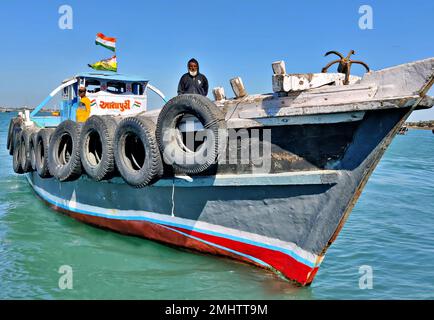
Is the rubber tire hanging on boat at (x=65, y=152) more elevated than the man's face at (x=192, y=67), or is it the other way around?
the man's face at (x=192, y=67)

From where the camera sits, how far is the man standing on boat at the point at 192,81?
6492 mm

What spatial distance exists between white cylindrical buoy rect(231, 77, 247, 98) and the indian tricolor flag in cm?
597

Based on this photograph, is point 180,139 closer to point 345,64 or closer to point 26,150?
point 345,64

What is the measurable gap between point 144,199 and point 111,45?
18.4 feet

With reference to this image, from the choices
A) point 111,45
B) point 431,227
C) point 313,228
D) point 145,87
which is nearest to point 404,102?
point 313,228

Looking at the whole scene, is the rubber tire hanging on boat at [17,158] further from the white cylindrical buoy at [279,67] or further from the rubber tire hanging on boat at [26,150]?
the white cylindrical buoy at [279,67]

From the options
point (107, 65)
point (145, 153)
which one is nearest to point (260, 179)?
point (145, 153)

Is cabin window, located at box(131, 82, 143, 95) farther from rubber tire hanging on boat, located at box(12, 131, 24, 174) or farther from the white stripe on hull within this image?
the white stripe on hull

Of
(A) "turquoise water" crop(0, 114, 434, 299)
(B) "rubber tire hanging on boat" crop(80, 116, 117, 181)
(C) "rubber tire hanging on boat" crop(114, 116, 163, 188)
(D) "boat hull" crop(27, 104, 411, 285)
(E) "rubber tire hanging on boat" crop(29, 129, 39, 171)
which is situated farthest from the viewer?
(E) "rubber tire hanging on boat" crop(29, 129, 39, 171)

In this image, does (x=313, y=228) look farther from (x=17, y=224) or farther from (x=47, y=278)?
(x=17, y=224)

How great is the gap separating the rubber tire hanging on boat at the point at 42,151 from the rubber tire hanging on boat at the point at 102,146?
1374mm

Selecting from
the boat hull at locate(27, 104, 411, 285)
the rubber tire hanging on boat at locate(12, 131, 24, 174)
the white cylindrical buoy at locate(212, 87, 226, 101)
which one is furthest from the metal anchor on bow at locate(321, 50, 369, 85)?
the rubber tire hanging on boat at locate(12, 131, 24, 174)

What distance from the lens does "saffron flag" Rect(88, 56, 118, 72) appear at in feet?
34.7

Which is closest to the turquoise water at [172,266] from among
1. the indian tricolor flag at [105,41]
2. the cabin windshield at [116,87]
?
the cabin windshield at [116,87]
